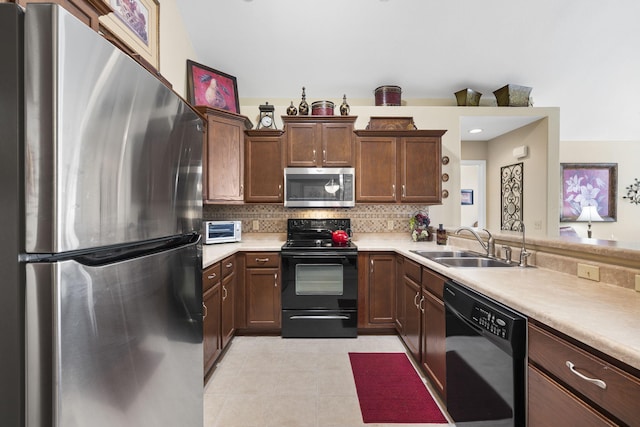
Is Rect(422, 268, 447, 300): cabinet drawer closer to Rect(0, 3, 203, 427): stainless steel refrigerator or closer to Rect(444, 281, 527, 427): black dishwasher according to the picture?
Rect(444, 281, 527, 427): black dishwasher

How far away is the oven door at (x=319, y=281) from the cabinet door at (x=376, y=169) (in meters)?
0.79

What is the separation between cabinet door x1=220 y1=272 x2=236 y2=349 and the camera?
246 centimetres

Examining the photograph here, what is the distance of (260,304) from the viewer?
2.90 m

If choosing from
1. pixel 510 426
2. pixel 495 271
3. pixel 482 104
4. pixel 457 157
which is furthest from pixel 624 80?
pixel 510 426

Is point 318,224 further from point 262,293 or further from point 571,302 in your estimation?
point 571,302

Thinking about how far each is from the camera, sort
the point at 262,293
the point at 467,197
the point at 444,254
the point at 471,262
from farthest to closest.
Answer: the point at 467,197 < the point at 262,293 < the point at 444,254 < the point at 471,262

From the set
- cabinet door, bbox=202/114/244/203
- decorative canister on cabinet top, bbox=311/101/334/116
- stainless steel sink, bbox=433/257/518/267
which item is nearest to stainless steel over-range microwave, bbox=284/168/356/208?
cabinet door, bbox=202/114/244/203

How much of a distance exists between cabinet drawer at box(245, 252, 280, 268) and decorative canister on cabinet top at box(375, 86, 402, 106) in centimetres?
221

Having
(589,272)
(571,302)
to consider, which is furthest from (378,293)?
(571,302)

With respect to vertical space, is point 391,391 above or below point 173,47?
below

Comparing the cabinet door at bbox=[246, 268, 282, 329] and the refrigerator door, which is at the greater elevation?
the refrigerator door

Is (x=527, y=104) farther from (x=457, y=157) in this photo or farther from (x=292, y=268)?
Result: (x=292, y=268)

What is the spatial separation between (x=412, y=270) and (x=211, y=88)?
2.89 meters

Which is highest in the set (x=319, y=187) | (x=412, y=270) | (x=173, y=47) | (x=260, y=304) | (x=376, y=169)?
(x=173, y=47)
